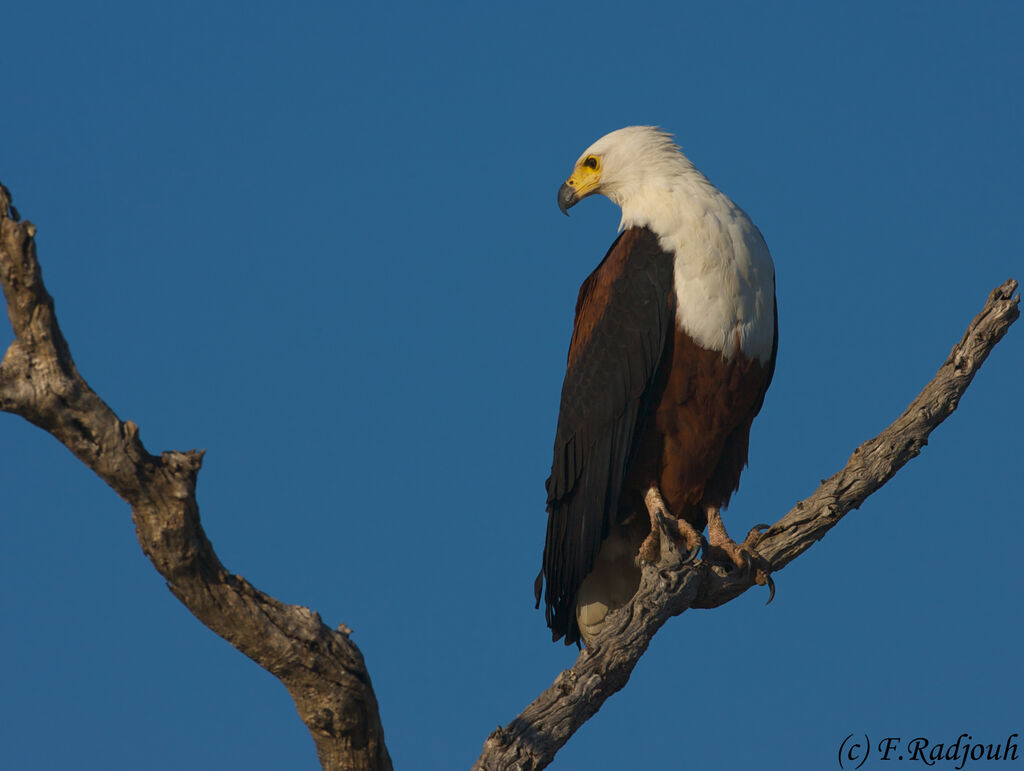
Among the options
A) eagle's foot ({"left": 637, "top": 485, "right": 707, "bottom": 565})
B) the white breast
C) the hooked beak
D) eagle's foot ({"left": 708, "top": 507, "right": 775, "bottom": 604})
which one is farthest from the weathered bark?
the hooked beak

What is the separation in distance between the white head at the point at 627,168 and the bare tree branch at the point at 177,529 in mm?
3077

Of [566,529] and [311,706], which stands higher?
[566,529]

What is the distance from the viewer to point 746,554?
5.02 m

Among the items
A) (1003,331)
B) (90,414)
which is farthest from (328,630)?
(1003,331)

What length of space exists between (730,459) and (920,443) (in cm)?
95

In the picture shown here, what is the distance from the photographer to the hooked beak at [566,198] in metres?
6.19

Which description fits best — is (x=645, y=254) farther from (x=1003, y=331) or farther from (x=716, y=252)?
(x=1003, y=331)

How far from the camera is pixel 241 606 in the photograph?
3.36m

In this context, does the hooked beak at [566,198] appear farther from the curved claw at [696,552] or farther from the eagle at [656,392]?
the curved claw at [696,552]

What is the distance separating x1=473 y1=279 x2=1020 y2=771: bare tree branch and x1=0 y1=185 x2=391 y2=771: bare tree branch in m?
0.63

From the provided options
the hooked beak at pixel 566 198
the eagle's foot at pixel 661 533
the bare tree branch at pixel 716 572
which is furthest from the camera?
the hooked beak at pixel 566 198

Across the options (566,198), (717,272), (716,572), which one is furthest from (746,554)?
(566,198)

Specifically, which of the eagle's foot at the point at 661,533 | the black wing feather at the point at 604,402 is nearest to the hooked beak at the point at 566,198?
the black wing feather at the point at 604,402

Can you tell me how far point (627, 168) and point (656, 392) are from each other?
1.34 m
